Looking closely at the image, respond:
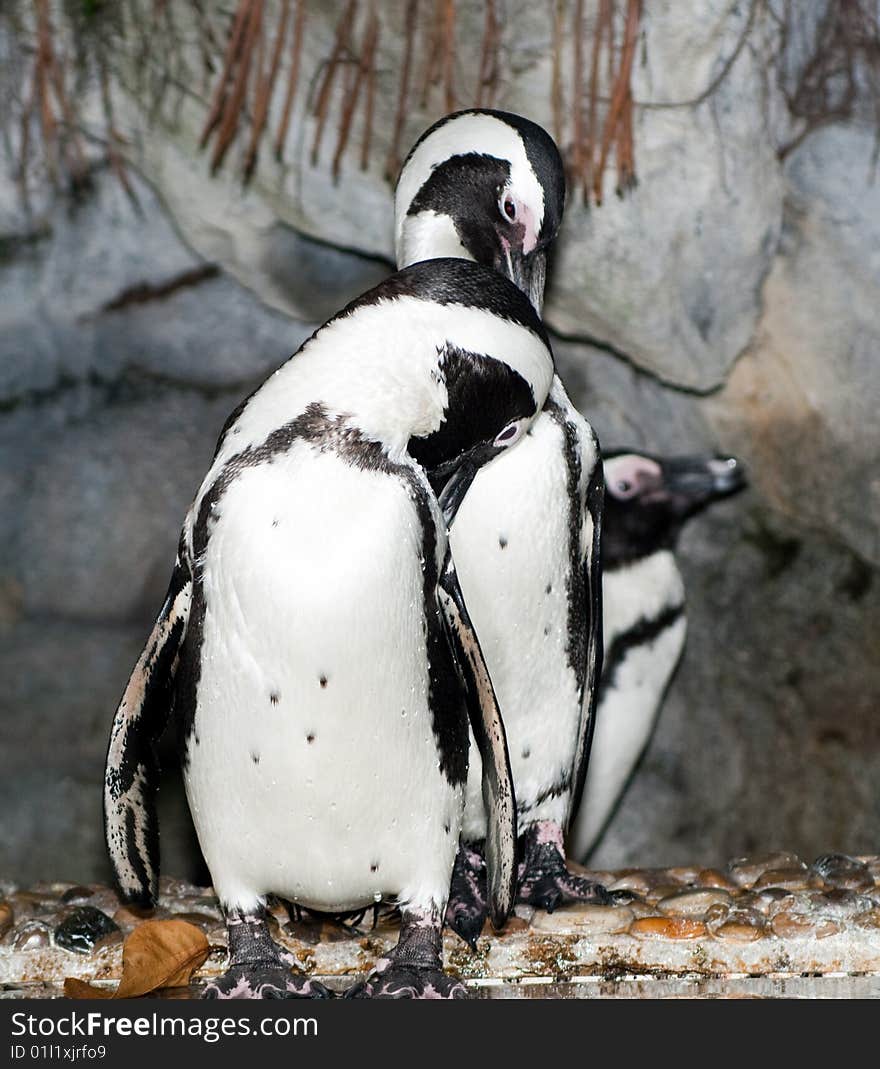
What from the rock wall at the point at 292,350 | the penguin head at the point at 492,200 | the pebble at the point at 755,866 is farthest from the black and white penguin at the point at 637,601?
the penguin head at the point at 492,200

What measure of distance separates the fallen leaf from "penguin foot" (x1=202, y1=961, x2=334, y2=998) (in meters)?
0.10

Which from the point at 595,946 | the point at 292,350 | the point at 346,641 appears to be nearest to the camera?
the point at 346,641

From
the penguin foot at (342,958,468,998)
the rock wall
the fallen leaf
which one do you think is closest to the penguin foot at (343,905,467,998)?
the penguin foot at (342,958,468,998)

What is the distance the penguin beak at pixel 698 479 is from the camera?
288cm

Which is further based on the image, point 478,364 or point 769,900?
point 769,900

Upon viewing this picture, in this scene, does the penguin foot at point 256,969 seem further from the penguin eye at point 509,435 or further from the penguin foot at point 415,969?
the penguin eye at point 509,435

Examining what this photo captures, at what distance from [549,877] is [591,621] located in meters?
0.36

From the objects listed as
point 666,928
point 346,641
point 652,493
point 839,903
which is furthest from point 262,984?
point 652,493

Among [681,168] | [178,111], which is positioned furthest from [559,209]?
[178,111]

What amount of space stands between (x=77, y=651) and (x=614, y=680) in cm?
110

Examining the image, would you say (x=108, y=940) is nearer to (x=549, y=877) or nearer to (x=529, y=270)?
(x=549, y=877)

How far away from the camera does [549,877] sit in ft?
6.61

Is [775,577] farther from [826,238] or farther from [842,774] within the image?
[826,238]

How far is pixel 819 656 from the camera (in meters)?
2.98
